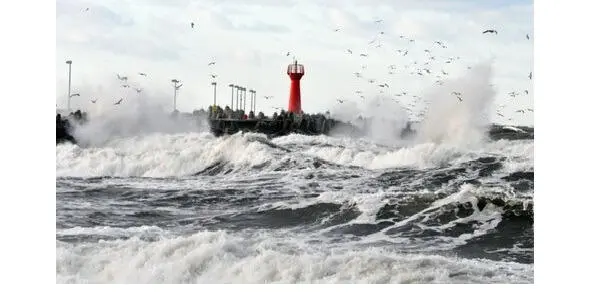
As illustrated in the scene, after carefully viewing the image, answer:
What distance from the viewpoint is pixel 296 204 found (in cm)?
646

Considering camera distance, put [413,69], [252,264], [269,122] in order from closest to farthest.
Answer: [252,264], [413,69], [269,122]

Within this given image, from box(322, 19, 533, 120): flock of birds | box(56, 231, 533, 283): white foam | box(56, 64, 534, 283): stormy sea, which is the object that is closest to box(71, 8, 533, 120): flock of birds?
box(322, 19, 533, 120): flock of birds

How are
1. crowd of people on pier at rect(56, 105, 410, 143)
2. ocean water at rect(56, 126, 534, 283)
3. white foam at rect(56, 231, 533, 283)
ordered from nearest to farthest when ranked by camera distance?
white foam at rect(56, 231, 533, 283), ocean water at rect(56, 126, 534, 283), crowd of people on pier at rect(56, 105, 410, 143)

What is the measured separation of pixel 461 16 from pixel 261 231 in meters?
2.03

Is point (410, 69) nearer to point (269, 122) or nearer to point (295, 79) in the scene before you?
point (295, 79)

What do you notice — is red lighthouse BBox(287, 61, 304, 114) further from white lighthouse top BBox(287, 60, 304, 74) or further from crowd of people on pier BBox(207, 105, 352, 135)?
crowd of people on pier BBox(207, 105, 352, 135)

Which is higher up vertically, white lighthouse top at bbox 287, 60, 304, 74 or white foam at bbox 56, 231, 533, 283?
white lighthouse top at bbox 287, 60, 304, 74

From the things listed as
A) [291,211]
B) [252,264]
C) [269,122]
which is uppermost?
[269,122]

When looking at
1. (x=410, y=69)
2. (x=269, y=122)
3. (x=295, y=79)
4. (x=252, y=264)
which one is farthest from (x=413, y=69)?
(x=252, y=264)

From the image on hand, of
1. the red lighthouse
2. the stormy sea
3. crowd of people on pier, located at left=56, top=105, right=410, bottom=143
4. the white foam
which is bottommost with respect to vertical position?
the white foam

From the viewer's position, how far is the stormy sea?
19.3 ft

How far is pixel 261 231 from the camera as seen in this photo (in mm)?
6203
